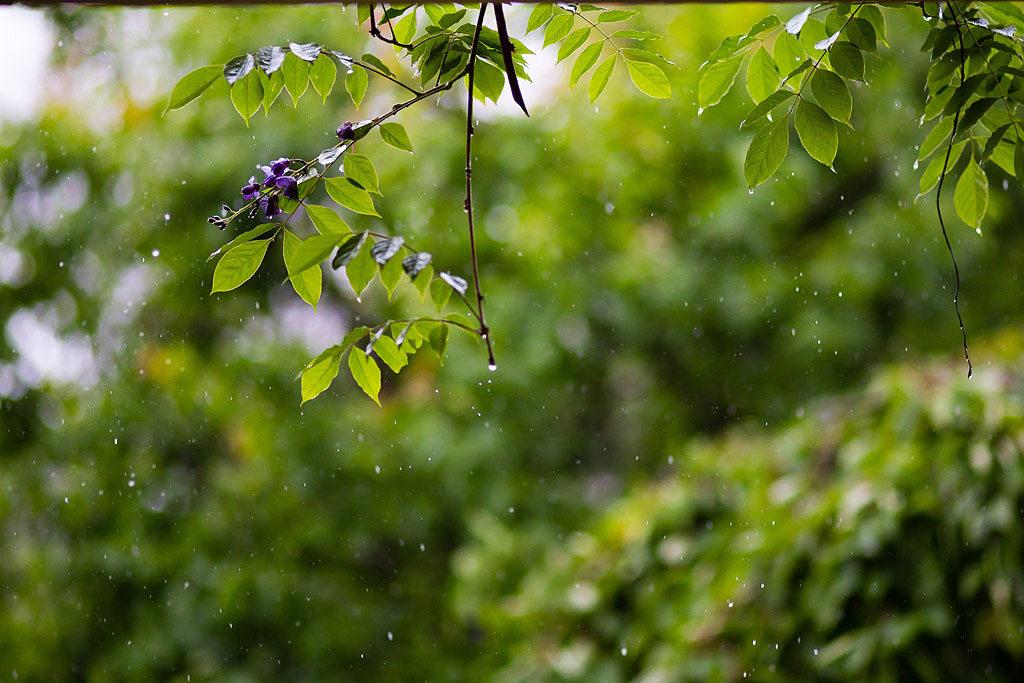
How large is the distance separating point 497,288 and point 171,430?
1.01 metres

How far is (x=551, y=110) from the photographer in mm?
2754

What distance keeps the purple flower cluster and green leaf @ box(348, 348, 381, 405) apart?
11 centimetres

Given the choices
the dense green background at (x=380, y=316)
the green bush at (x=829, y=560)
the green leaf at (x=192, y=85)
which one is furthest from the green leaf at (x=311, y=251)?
the dense green background at (x=380, y=316)

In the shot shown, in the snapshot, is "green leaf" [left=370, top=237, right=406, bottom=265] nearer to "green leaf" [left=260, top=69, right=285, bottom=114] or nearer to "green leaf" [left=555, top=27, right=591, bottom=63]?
"green leaf" [left=260, top=69, right=285, bottom=114]

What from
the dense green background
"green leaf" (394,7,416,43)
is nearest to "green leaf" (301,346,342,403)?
"green leaf" (394,7,416,43)

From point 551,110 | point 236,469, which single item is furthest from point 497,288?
point 236,469

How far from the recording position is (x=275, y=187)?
0.62m

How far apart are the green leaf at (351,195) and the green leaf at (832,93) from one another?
31 cm

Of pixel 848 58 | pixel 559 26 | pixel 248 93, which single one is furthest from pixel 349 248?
pixel 848 58

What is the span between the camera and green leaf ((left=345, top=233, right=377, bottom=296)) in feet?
1.98

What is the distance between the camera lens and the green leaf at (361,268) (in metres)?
0.60

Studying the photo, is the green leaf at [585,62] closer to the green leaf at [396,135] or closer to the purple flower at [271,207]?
the green leaf at [396,135]

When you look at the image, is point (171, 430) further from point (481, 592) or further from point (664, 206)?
point (664, 206)

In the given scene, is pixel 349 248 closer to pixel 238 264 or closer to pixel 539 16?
pixel 238 264
